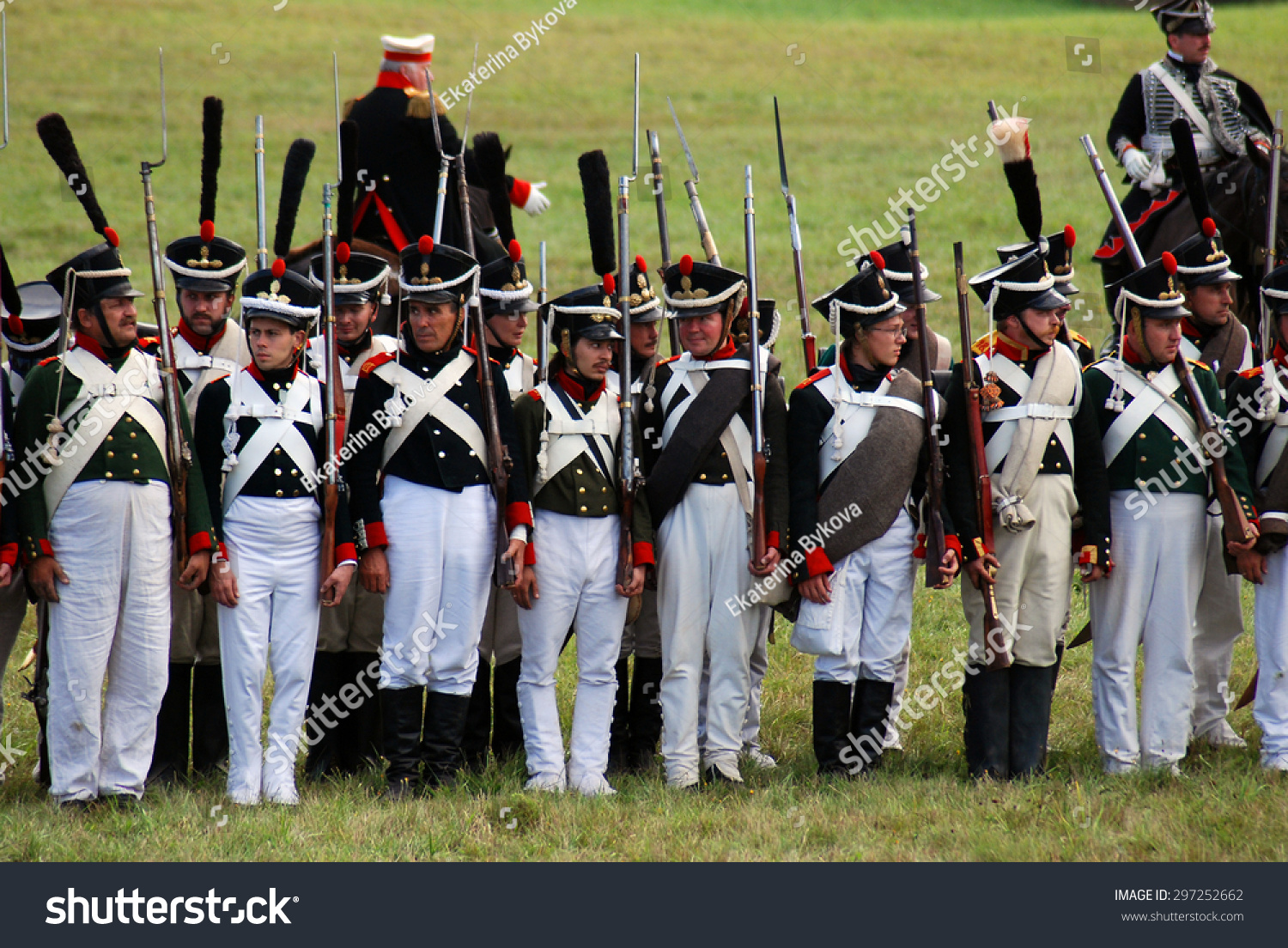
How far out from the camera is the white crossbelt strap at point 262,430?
251 inches

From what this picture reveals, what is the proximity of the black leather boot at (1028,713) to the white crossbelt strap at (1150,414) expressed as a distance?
3.21 ft

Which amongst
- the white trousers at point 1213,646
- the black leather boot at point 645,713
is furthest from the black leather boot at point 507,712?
the white trousers at point 1213,646

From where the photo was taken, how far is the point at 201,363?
274 inches

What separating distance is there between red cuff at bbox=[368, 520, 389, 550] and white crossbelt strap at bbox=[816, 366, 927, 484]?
189 centimetres

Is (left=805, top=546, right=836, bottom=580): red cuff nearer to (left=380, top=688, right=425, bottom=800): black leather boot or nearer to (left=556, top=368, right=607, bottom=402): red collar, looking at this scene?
(left=556, top=368, right=607, bottom=402): red collar

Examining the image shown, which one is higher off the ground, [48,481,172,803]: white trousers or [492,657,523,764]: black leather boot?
[48,481,172,803]: white trousers

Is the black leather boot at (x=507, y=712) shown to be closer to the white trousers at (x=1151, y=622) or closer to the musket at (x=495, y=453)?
the musket at (x=495, y=453)

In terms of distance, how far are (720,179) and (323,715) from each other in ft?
53.2

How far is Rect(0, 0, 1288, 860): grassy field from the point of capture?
6023mm

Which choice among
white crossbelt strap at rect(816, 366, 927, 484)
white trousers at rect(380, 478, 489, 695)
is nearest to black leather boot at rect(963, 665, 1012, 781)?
white crossbelt strap at rect(816, 366, 927, 484)

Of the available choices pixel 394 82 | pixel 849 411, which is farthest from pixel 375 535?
pixel 394 82

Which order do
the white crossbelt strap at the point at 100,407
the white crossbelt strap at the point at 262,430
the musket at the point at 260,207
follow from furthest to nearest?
1. the musket at the point at 260,207
2. the white crossbelt strap at the point at 262,430
3. the white crossbelt strap at the point at 100,407

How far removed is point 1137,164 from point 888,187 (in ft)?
35.9
